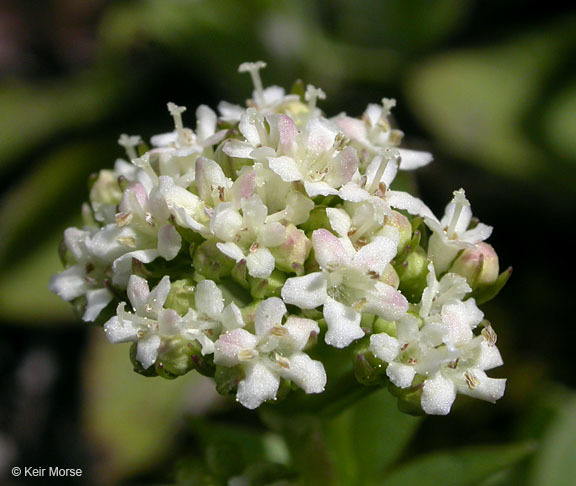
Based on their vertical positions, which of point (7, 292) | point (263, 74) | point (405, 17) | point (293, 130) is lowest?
point (7, 292)

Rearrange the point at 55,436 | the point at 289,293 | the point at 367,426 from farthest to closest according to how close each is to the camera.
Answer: the point at 55,436 < the point at 367,426 < the point at 289,293

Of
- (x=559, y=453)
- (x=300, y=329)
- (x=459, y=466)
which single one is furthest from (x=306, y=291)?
(x=559, y=453)

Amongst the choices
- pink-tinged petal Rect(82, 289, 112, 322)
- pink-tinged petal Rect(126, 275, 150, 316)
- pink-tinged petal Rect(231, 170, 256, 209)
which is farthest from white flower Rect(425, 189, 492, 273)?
pink-tinged petal Rect(82, 289, 112, 322)

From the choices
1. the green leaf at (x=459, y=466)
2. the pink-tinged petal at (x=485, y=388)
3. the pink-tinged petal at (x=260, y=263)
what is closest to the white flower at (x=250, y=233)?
the pink-tinged petal at (x=260, y=263)

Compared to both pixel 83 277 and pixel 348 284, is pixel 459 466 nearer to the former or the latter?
pixel 348 284

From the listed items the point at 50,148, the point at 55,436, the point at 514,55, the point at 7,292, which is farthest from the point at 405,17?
the point at 55,436

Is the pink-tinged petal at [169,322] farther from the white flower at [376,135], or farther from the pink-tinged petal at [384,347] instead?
the white flower at [376,135]

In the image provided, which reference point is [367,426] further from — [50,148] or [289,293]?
[50,148]

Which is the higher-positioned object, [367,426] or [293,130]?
[293,130]
